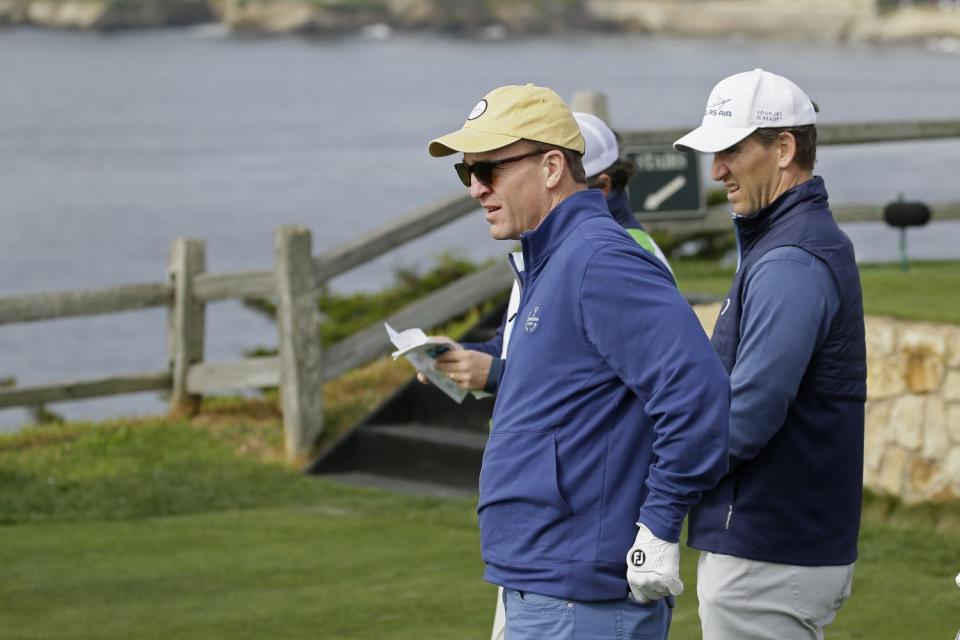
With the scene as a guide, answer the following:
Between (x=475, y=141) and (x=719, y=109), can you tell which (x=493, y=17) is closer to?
(x=719, y=109)

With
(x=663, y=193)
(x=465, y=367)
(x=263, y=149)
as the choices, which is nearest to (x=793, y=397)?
(x=465, y=367)

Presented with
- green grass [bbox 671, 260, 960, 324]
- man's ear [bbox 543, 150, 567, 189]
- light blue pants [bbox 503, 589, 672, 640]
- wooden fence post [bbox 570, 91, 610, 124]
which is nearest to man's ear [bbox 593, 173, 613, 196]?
man's ear [bbox 543, 150, 567, 189]

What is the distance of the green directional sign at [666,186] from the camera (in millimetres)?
10312

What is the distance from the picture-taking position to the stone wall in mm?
7836

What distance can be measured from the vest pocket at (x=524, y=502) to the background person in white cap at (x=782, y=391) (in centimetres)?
50

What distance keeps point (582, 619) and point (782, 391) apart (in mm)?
686

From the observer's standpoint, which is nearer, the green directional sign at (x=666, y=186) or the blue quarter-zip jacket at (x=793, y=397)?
the blue quarter-zip jacket at (x=793, y=397)

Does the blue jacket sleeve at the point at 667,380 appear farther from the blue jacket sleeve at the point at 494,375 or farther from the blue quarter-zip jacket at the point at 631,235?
the blue jacket sleeve at the point at 494,375

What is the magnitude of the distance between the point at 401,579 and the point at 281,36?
167 meters

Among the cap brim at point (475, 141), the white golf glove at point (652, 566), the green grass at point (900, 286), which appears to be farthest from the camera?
the green grass at point (900, 286)

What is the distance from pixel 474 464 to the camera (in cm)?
919

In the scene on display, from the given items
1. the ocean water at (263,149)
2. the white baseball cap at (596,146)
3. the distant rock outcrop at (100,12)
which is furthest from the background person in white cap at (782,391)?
the distant rock outcrop at (100,12)

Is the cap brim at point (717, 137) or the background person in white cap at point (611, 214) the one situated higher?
the cap brim at point (717, 137)

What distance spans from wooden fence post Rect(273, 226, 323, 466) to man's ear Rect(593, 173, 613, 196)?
4.56 metres
